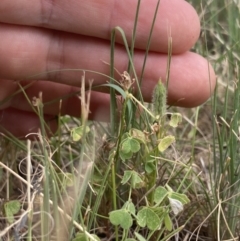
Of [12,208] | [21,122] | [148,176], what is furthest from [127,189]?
[21,122]

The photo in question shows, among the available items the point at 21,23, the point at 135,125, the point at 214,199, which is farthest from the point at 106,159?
the point at 21,23

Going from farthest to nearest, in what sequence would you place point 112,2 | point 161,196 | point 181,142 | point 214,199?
point 181,142
point 112,2
point 214,199
point 161,196

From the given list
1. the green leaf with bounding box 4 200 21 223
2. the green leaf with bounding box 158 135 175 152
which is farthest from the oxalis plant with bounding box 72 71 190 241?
the green leaf with bounding box 4 200 21 223

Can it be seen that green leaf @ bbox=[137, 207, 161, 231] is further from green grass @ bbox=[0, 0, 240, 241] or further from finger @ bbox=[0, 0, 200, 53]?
finger @ bbox=[0, 0, 200, 53]

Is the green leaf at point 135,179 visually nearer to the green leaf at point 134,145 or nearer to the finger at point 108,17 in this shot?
the green leaf at point 134,145

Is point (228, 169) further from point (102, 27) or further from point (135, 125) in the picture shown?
point (102, 27)

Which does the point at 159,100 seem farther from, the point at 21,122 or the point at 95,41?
the point at 21,122

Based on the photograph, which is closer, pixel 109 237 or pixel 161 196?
pixel 161 196

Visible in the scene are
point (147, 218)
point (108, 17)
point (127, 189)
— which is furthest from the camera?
point (108, 17)
